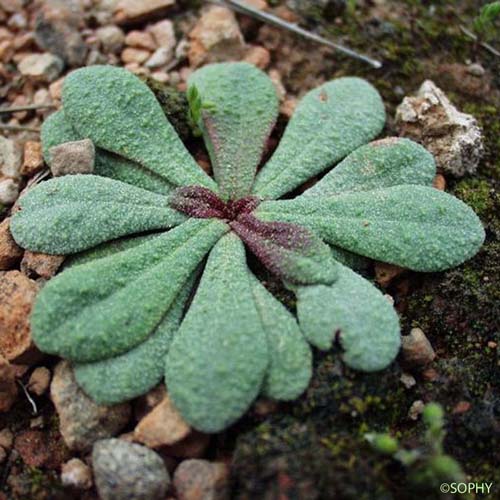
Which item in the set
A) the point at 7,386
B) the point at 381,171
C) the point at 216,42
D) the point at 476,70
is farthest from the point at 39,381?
the point at 476,70

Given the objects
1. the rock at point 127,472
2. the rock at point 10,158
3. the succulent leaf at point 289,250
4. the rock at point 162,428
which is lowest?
the rock at point 127,472

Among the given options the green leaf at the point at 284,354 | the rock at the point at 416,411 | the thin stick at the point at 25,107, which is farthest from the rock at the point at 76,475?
the thin stick at the point at 25,107

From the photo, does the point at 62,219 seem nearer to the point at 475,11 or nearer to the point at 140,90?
the point at 140,90

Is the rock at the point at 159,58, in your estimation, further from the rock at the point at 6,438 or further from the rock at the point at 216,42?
the rock at the point at 6,438

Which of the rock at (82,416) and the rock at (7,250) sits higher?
the rock at (7,250)

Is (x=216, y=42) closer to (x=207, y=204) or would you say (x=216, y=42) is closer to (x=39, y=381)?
(x=207, y=204)

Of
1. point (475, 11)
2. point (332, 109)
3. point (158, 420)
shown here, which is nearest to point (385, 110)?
point (332, 109)

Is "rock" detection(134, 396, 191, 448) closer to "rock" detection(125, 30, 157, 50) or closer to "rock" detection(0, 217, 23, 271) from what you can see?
"rock" detection(0, 217, 23, 271)

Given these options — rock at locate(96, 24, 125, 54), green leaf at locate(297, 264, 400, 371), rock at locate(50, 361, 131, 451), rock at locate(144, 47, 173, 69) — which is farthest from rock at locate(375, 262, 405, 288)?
rock at locate(96, 24, 125, 54)
